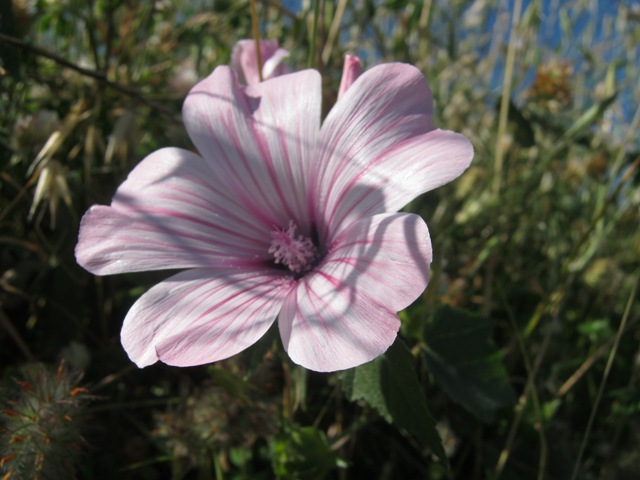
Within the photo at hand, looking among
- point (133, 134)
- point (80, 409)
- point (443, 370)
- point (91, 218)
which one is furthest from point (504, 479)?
point (133, 134)

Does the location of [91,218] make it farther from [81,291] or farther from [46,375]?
[81,291]

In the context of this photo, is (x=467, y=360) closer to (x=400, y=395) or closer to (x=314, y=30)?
(x=400, y=395)

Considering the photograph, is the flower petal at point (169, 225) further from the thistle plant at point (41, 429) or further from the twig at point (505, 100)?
the twig at point (505, 100)

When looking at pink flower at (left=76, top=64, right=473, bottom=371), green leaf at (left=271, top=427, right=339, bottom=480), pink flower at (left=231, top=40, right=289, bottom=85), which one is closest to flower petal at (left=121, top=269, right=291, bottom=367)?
pink flower at (left=76, top=64, right=473, bottom=371)

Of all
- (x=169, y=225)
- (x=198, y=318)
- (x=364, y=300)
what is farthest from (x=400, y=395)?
(x=169, y=225)

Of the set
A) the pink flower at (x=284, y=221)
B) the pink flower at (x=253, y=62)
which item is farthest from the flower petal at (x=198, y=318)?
the pink flower at (x=253, y=62)

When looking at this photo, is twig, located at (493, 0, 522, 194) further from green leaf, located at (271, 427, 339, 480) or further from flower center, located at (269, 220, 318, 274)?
green leaf, located at (271, 427, 339, 480)
